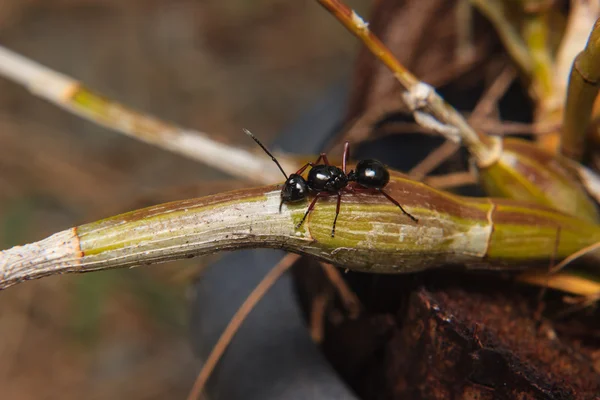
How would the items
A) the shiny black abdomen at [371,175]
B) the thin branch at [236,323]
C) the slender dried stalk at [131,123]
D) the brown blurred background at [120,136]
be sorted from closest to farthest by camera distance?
the shiny black abdomen at [371,175] → the thin branch at [236,323] → the slender dried stalk at [131,123] → the brown blurred background at [120,136]

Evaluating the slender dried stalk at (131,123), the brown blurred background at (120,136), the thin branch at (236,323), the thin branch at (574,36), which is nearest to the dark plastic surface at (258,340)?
the thin branch at (236,323)

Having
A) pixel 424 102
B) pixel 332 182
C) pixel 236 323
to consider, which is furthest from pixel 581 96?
pixel 236 323

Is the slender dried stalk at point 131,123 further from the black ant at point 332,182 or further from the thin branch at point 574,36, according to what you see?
the thin branch at point 574,36

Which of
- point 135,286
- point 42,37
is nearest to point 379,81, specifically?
point 135,286

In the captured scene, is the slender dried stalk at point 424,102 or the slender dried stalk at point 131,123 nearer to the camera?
the slender dried stalk at point 424,102

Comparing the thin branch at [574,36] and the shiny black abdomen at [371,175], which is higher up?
the thin branch at [574,36]
